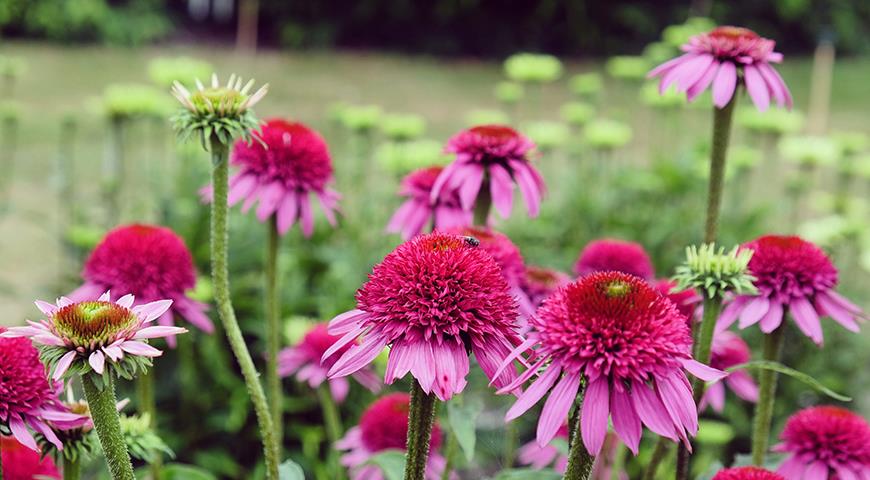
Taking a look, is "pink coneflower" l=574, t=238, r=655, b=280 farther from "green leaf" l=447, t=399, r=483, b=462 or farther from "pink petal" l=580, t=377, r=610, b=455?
"pink petal" l=580, t=377, r=610, b=455

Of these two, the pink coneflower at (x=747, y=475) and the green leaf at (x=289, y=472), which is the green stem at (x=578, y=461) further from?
the green leaf at (x=289, y=472)

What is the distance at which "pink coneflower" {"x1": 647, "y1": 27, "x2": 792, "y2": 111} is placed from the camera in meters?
1.07

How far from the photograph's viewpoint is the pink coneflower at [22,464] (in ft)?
2.86

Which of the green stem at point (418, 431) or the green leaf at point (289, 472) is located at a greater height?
the green stem at point (418, 431)

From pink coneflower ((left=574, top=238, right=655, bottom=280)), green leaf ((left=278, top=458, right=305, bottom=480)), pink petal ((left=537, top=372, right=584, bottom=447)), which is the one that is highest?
pink coneflower ((left=574, top=238, right=655, bottom=280))

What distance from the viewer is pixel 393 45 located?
9.22 meters

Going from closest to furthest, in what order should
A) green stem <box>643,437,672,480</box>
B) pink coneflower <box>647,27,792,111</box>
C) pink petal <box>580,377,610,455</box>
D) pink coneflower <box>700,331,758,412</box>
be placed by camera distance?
1. pink petal <box>580,377,610,455</box>
2. green stem <box>643,437,672,480</box>
3. pink coneflower <box>647,27,792,111</box>
4. pink coneflower <box>700,331,758,412</box>

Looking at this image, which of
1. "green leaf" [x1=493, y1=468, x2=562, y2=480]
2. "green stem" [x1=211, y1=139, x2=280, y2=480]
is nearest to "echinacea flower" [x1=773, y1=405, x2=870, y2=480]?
"green leaf" [x1=493, y1=468, x2=562, y2=480]

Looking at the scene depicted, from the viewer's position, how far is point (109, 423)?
0.70 m

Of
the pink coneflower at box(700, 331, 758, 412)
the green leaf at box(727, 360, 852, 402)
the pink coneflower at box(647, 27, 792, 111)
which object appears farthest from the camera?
the pink coneflower at box(700, 331, 758, 412)

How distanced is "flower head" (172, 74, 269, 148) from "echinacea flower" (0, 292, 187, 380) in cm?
23

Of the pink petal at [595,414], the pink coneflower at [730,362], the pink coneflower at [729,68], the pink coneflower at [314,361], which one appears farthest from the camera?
the pink coneflower at [314,361]

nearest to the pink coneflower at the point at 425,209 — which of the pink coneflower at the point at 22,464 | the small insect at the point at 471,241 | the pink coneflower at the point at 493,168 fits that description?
the pink coneflower at the point at 493,168

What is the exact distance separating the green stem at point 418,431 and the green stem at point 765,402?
41 cm
